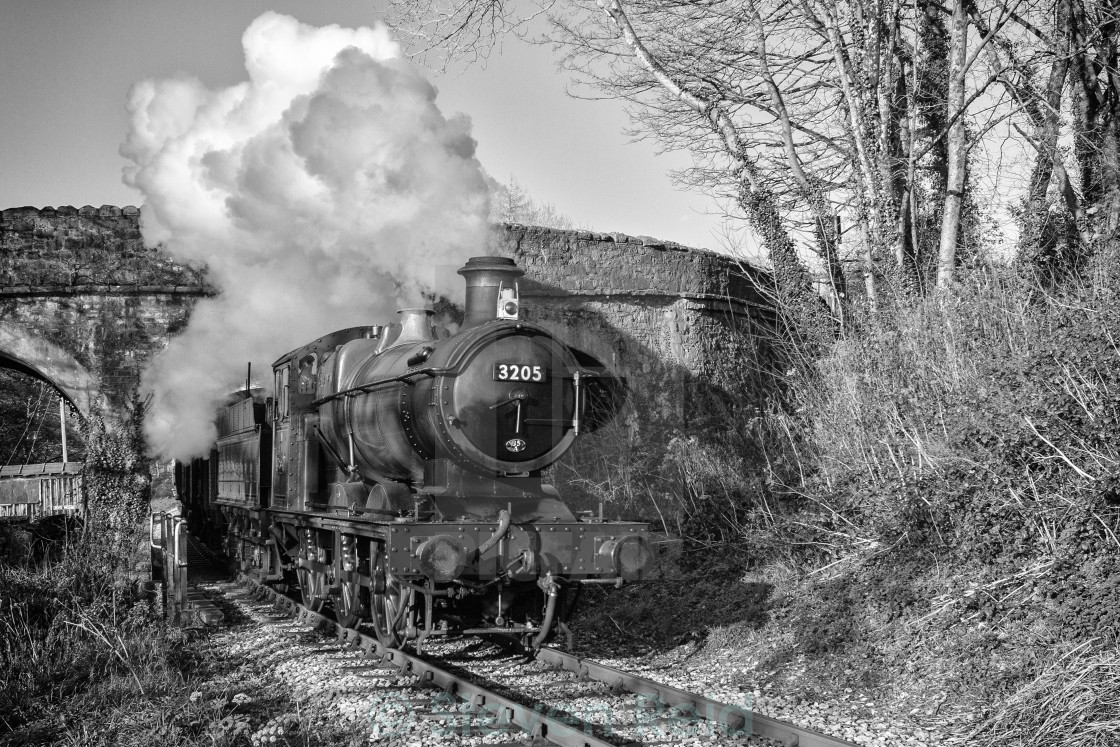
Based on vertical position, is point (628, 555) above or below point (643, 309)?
below

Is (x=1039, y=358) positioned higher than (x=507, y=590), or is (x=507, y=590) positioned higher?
(x=1039, y=358)

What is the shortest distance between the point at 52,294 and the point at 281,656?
9182 millimetres

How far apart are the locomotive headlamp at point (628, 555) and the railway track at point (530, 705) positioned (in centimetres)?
69

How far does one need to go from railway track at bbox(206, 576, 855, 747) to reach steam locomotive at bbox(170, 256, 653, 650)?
0.28 m

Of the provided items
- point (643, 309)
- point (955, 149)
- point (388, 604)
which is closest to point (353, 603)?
point (388, 604)

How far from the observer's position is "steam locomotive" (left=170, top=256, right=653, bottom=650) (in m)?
6.67

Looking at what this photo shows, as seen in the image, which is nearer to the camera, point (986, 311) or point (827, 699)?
point (827, 699)

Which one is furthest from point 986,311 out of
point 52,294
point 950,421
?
point 52,294

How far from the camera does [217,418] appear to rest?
557 inches

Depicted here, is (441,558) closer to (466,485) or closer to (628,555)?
(466,485)

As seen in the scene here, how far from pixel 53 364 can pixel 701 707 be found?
1231 cm

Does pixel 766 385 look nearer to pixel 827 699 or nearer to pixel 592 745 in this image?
pixel 827 699

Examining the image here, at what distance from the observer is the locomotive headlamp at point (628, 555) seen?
6.87 metres

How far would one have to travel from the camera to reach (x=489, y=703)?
19.3ft
